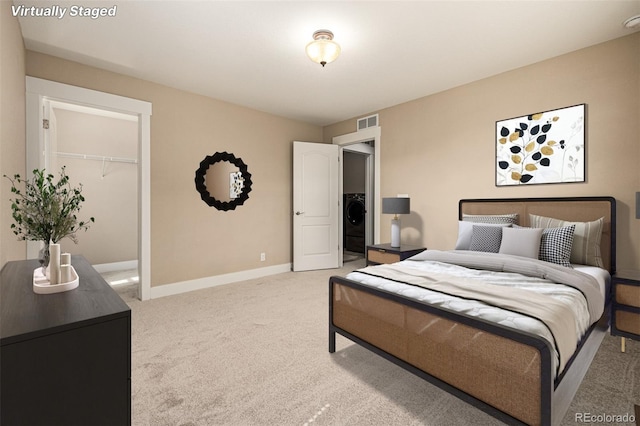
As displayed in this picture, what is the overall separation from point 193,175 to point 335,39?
98.3 inches

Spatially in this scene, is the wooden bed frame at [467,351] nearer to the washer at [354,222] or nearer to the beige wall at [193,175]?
the beige wall at [193,175]

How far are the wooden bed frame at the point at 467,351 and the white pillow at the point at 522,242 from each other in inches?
25.8

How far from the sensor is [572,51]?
114 inches

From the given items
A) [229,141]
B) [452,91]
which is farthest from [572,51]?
[229,141]

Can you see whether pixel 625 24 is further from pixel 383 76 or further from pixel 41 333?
pixel 41 333

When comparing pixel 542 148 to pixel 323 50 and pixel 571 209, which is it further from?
pixel 323 50

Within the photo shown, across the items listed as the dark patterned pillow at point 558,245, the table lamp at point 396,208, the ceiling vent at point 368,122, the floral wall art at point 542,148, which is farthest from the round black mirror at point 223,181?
the dark patterned pillow at point 558,245

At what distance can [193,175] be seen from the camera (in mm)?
4039

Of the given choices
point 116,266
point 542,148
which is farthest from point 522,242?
point 116,266

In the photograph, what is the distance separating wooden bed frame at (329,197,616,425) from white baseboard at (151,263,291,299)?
2.42 m

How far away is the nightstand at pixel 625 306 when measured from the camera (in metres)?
2.23

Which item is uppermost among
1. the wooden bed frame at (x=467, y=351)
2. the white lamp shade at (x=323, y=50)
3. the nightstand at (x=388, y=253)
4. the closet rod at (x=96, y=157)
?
the white lamp shade at (x=323, y=50)

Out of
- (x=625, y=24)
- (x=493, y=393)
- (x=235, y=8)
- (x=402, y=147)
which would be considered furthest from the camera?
(x=402, y=147)

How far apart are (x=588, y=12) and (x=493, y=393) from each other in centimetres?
281
